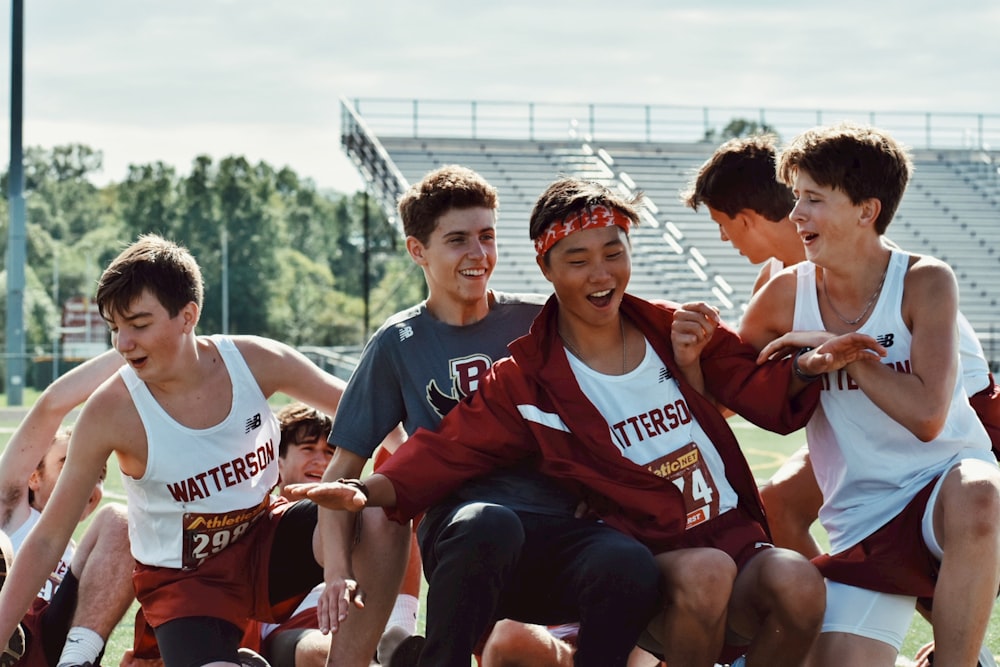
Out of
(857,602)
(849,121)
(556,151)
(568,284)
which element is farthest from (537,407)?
(556,151)

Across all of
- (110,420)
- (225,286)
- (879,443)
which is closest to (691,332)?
(879,443)

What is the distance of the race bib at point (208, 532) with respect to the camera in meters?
3.77

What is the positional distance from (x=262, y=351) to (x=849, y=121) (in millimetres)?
1912

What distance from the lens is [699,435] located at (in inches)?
134

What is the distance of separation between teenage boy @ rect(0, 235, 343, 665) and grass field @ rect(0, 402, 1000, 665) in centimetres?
104

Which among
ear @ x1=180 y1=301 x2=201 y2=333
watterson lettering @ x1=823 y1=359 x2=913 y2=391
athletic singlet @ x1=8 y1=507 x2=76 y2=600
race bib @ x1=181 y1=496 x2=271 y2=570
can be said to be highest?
ear @ x1=180 y1=301 x2=201 y2=333

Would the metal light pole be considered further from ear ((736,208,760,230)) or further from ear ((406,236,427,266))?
ear ((406,236,427,266))

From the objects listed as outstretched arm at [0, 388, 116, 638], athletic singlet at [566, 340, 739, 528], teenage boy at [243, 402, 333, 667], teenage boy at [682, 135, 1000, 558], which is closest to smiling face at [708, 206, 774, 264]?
teenage boy at [682, 135, 1000, 558]

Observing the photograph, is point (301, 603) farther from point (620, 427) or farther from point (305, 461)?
point (620, 427)

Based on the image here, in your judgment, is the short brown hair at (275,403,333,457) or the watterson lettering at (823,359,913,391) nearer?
the watterson lettering at (823,359,913,391)

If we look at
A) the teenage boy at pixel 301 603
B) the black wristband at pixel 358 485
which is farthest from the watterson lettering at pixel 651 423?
the teenage boy at pixel 301 603

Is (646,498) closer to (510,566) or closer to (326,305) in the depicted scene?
(510,566)

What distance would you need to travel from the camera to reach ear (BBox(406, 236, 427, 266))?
3.96m

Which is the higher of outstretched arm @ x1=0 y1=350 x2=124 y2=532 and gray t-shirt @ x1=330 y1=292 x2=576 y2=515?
gray t-shirt @ x1=330 y1=292 x2=576 y2=515
